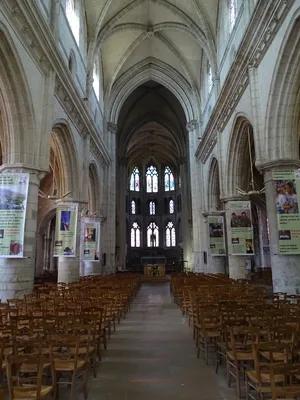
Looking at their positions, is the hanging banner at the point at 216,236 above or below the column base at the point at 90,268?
above

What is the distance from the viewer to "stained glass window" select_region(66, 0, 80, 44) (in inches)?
761

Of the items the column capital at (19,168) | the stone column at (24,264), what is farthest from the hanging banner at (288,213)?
the column capital at (19,168)

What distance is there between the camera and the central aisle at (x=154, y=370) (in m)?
4.73

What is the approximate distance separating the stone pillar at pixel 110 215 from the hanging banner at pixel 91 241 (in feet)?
24.9

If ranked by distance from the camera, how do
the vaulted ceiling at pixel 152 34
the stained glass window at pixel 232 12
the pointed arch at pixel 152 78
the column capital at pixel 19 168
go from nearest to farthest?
the column capital at pixel 19 168 < the stained glass window at pixel 232 12 < the vaulted ceiling at pixel 152 34 < the pointed arch at pixel 152 78

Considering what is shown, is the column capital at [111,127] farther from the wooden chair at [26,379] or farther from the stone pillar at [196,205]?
the wooden chair at [26,379]

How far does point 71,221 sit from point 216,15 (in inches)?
659

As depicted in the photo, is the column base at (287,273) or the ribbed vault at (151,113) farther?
the ribbed vault at (151,113)

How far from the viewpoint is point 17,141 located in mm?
12992

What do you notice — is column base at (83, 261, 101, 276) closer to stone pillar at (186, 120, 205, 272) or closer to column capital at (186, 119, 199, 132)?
stone pillar at (186, 120, 205, 272)

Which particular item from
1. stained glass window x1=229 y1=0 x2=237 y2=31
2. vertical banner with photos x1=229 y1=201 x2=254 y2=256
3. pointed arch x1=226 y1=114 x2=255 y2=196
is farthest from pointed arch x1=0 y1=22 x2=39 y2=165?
stained glass window x1=229 y1=0 x2=237 y2=31

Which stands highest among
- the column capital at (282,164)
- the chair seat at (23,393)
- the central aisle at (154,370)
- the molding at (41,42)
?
the molding at (41,42)

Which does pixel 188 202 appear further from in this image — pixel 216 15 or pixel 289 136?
pixel 289 136

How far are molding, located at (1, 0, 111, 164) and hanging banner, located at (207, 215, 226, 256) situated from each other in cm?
1069
